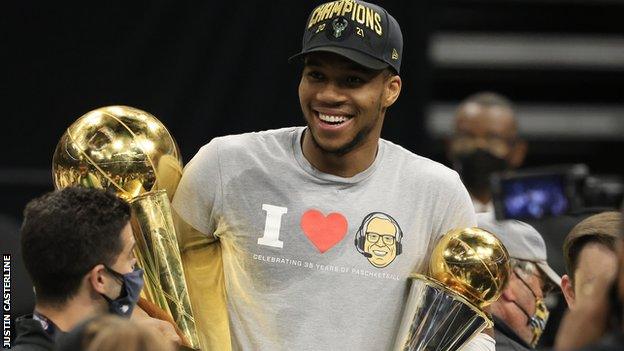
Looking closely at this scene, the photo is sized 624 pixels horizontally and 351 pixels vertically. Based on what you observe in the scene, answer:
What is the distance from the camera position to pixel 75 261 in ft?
10.8

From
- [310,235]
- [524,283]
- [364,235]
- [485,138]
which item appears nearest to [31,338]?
[310,235]

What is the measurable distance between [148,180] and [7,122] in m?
2.71

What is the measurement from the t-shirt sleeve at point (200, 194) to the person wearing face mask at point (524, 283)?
1.00 m

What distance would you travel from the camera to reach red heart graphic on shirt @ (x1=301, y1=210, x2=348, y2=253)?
372 cm

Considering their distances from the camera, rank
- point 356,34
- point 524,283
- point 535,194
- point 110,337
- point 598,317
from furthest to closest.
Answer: point 524,283, point 535,194, point 356,34, point 598,317, point 110,337

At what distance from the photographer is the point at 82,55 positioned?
20.6 feet

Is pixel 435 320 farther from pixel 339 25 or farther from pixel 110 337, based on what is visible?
pixel 110 337

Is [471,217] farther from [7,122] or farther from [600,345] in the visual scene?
[7,122]

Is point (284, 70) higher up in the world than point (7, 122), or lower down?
higher up

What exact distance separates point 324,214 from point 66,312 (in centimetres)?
80

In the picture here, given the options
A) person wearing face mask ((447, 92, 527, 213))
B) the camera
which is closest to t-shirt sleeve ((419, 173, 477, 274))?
the camera

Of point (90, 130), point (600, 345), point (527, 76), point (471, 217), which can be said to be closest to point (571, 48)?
point (527, 76)

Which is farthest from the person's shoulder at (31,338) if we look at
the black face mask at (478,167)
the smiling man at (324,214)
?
the black face mask at (478,167)

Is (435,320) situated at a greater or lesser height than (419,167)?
lesser
